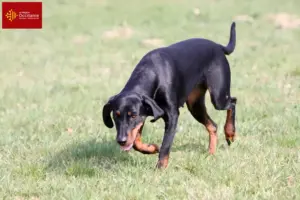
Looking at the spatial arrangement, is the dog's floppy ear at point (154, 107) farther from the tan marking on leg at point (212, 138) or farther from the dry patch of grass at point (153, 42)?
the dry patch of grass at point (153, 42)

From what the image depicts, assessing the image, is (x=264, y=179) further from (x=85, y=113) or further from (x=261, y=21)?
(x=261, y=21)

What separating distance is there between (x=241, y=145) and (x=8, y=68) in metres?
7.19

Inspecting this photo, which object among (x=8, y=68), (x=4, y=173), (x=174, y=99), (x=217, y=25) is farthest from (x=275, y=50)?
(x=4, y=173)

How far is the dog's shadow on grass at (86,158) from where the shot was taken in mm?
4938

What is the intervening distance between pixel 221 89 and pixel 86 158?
160 centimetres

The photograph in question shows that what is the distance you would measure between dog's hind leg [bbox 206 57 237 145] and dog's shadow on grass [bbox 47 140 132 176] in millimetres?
1128

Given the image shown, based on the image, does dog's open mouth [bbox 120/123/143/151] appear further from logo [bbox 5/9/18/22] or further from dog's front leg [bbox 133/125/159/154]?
logo [bbox 5/9/18/22]

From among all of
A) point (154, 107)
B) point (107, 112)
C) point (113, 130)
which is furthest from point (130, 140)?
point (113, 130)

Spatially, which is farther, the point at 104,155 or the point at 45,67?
the point at 45,67

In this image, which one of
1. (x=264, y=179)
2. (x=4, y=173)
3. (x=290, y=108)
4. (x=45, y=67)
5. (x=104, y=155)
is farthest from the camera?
(x=45, y=67)

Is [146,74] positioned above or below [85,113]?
above

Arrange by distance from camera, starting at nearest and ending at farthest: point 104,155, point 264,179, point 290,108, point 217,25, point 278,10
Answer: point 264,179 < point 104,155 < point 290,108 < point 217,25 < point 278,10

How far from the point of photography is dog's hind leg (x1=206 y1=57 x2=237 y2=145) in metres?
5.64

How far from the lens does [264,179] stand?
4434 mm
